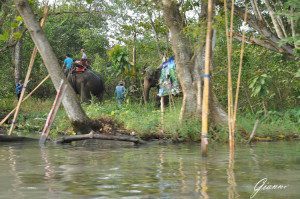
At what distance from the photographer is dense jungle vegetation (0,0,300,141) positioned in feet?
36.4

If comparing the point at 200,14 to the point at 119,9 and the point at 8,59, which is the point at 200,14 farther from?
the point at 8,59

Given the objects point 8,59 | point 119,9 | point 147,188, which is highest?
point 119,9

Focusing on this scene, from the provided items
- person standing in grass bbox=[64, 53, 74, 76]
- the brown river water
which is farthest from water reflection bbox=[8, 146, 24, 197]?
person standing in grass bbox=[64, 53, 74, 76]

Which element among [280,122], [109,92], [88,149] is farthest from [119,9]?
[88,149]

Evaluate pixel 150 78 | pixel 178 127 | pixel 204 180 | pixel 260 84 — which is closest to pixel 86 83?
pixel 150 78

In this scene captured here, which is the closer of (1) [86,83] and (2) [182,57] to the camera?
(2) [182,57]

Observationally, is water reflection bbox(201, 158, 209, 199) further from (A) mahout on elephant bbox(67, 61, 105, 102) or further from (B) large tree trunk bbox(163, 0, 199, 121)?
(A) mahout on elephant bbox(67, 61, 105, 102)

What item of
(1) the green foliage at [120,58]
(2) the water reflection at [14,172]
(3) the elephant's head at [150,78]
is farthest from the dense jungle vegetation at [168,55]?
(2) the water reflection at [14,172]

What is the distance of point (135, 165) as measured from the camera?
8.44 metres

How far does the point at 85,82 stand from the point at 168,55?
4839 millimetres

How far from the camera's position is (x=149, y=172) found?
763 cm

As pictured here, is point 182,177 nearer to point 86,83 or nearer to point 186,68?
point 186,68

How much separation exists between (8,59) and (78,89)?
21.4ft

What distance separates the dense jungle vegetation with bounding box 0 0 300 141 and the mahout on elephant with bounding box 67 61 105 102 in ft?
3.92
